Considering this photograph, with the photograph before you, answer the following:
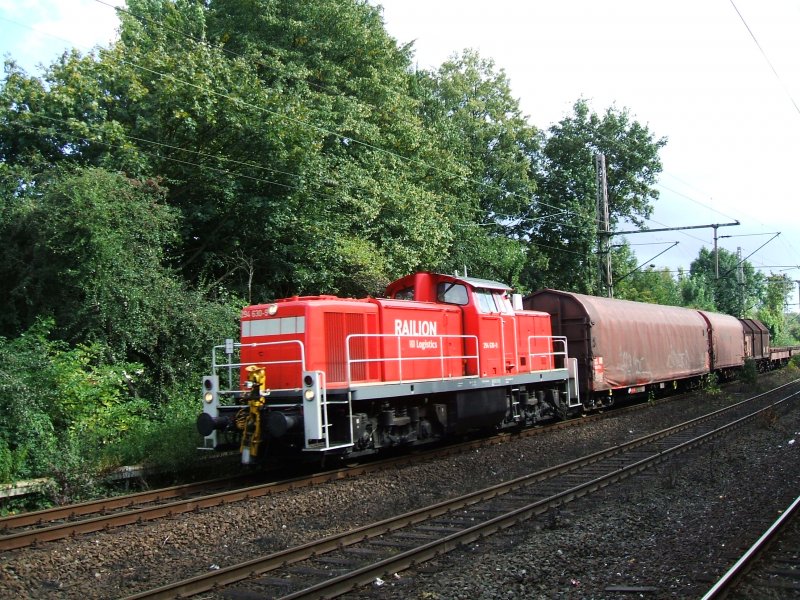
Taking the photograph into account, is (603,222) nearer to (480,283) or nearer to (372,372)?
(480,283)

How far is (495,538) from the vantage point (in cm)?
764

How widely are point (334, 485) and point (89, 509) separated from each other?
11.3 ft

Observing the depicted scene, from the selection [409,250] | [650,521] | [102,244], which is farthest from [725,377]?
[102,244]

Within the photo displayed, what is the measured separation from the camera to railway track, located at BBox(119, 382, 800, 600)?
6113 millimetres

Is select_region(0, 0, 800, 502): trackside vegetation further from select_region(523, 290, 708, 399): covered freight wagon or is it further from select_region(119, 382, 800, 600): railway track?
select_region(523, 290, 708, 399): covered freight wagon

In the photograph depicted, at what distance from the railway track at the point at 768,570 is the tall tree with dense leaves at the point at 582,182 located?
29.4 m

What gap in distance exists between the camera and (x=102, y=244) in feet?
42.9

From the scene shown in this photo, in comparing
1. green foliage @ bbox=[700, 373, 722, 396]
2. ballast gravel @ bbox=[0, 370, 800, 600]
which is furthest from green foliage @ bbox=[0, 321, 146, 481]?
green foliage @ bbox=[700, 373, 722, 396]

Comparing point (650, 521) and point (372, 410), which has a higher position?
point (372, 410)

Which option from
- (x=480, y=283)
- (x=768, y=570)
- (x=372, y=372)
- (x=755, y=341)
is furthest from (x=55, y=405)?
(x=755, y=341)

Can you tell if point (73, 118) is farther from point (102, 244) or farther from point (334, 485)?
point (334, 485)

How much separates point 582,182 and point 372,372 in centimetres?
2955

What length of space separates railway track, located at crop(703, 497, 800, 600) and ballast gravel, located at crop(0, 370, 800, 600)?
21 centimetres

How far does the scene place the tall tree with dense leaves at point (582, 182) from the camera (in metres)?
36.6
